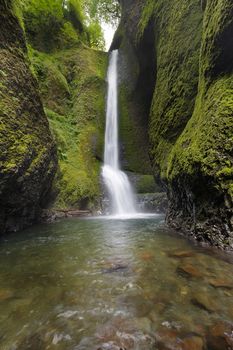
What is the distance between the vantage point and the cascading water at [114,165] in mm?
12992

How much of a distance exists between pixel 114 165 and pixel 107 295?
13.1 meters

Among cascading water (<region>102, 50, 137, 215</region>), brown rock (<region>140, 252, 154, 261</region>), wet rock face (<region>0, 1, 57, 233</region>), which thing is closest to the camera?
brown rock (<region>140, 252, 154, 261</region>)

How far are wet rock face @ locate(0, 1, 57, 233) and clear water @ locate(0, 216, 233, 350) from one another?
185 centimetres

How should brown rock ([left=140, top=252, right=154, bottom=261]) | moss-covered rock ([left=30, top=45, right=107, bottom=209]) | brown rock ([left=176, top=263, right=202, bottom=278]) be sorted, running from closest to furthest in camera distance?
1. brown rock ([left=176, top=263, right=202, bottom=278])
2. brown rock ([left=140, top=252, right=154, bottom=261])
3. moss-covered rock ([left=30, top=45, right=107, bottom=209])

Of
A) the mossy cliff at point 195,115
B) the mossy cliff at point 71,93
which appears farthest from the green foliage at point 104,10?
the mossy cliff at point 195,115

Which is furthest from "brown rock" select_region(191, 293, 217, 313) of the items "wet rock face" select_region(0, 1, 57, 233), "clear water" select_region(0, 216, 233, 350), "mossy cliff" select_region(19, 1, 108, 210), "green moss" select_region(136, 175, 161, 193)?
"green moss" select_region(136, 175, 161, 193)

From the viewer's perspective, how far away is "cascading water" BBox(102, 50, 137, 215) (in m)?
13.0

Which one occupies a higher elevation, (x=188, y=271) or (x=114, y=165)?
(x=114, y=165)

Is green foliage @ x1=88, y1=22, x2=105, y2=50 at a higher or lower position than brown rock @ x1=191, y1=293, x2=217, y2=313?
higher

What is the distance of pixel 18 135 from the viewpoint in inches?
224

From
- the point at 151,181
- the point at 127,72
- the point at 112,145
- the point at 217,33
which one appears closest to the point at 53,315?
the point at 217,33

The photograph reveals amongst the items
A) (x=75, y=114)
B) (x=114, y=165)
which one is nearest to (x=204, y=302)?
(x=114, y=165)

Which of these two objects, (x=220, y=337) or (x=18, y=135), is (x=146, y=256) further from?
(x=18, y=135)

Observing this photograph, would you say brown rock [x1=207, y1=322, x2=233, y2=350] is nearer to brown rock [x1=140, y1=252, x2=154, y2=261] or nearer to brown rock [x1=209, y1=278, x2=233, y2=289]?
brown rock [x1=209, y1=278, x2=233, y2=289]
